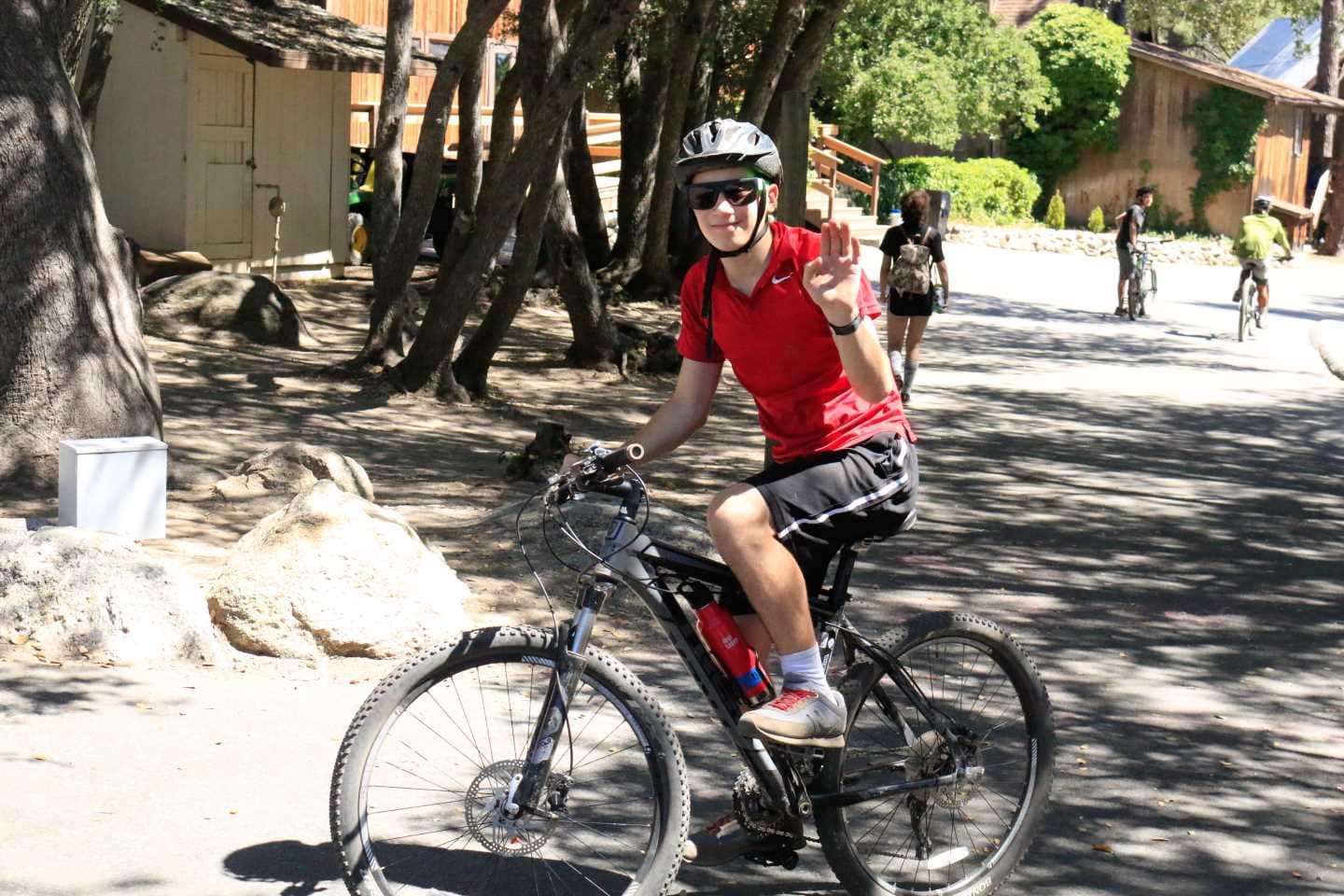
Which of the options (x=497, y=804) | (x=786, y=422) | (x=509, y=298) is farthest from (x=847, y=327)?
(x=509, y=298)

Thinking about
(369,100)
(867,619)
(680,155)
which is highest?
(369,100)

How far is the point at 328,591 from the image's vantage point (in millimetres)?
6523

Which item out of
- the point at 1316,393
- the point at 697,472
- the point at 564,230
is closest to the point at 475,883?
the point at 697,472

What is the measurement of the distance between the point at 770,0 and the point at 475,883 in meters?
18.2

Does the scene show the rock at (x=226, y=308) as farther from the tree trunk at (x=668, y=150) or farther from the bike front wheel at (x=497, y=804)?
the bike front wheel at (x=497, y=804)

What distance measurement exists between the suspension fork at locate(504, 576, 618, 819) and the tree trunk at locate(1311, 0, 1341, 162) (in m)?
47.9

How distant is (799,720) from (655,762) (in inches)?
13.8

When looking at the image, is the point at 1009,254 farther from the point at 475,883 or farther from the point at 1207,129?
the point at 475,883

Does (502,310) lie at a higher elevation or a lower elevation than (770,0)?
lower

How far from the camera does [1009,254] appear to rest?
40031mm

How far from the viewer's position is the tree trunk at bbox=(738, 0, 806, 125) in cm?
1661

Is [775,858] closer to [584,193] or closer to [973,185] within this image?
[584,193]

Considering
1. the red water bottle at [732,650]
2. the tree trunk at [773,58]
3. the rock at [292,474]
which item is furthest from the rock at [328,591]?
the tree trunk at [773,58]

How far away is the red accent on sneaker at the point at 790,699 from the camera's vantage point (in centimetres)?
399
